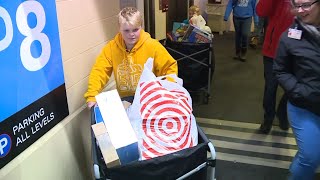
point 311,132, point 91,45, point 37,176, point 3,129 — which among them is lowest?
point 37,176

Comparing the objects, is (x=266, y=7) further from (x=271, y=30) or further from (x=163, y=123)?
(x=163, y=123)

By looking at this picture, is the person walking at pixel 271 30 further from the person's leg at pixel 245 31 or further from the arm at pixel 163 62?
the person's leg at pixel 245 31

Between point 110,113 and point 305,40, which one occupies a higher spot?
point 305,40

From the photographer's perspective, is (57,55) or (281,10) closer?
(57,55)

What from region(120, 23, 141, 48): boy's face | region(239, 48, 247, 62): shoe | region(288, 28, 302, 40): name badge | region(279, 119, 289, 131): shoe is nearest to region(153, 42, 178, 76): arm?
region(120, 23, 141, 48): boy's face

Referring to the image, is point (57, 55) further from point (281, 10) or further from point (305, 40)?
point (281, 10)

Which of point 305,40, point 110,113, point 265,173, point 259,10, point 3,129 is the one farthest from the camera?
point 259,10

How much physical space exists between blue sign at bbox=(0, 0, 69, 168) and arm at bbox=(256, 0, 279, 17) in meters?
1.66

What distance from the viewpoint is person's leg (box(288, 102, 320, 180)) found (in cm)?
175

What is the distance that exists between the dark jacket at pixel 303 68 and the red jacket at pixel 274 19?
80cm

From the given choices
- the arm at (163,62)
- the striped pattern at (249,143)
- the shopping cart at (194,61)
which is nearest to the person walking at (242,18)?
the shopping cart at (194,61)

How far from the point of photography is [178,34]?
151 inches

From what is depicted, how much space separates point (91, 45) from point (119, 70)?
0.33m

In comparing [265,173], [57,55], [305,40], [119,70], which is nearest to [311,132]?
[305,40]
